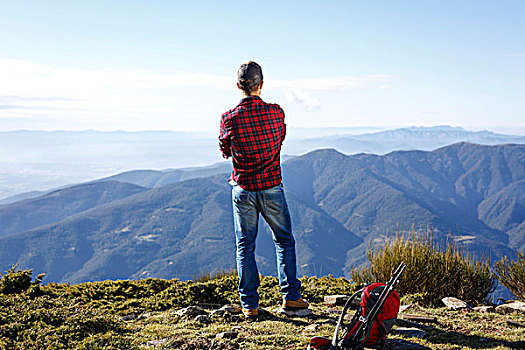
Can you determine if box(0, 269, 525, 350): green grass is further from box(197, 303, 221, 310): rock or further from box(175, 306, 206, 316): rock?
box(197, 303, 221, 310): rock

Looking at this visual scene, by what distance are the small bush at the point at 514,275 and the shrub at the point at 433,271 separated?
15 centimetres

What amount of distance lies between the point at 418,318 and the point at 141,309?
3459 millimetres

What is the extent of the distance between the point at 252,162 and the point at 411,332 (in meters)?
2.13

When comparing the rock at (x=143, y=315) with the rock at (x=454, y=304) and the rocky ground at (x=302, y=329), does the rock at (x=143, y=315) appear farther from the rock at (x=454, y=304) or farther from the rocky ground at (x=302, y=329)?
the rock at (x=454, y=304)

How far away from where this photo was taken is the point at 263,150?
4.30m

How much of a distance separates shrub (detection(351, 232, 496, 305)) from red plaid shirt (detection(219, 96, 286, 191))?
2753 mm

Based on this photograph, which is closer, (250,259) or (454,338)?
(454,338)

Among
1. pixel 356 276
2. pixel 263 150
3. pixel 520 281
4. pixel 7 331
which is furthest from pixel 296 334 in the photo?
pixel 520 281

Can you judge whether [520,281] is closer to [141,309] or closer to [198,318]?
[198,318]

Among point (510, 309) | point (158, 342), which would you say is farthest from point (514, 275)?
point (158, 342)

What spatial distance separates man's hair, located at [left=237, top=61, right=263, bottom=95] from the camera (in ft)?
13.8

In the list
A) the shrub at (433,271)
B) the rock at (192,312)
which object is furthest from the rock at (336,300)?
the rock at (192,312)

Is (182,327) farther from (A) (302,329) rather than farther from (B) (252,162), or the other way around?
(B) (252,162)

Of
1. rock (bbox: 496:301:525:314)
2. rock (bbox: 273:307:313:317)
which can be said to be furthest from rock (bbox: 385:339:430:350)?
rock (bbox: 496:301:525:314)
